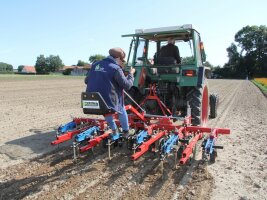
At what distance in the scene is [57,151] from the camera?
5312 mm

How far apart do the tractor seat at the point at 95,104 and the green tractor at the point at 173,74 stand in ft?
6.72

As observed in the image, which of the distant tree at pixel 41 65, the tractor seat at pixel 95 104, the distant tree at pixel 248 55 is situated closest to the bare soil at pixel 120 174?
the tractor seat at pixel 95 104

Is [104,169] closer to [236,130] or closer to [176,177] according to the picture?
[176,177]

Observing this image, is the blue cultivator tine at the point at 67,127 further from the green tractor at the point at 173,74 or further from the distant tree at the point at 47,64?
the distant tree at the point at 47,64

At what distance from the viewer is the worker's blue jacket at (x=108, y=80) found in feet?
13.7

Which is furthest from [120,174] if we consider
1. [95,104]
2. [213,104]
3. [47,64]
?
[47,64]

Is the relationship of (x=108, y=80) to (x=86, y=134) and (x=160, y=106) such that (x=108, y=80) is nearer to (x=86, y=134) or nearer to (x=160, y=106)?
(x=86, y=134)

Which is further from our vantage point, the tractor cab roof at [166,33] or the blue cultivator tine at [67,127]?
the tractor cab roof at [166,33]

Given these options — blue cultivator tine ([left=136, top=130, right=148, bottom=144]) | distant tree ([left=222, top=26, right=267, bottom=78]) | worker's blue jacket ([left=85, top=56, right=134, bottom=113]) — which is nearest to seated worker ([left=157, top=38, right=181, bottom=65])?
blue cultivator tine ([left=136, top=130, right=148, bottom=144])

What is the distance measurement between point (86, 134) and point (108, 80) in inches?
48.1

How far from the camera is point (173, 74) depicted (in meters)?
6.22

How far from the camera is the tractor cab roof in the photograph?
597 centimetres

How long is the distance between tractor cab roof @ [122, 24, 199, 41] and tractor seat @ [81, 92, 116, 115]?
257cm

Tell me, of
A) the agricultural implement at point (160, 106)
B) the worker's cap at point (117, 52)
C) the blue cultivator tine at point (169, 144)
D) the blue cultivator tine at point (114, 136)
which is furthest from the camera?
the agricultural implement at point (160, 106)
